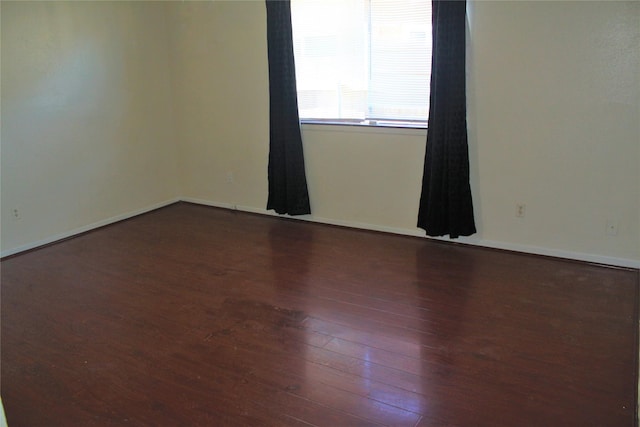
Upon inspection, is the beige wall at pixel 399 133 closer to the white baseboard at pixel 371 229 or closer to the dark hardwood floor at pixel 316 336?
the white baseboard at pixel 371 229

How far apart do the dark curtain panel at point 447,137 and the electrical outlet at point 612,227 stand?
0.88 m

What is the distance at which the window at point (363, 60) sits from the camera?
3.89 metres

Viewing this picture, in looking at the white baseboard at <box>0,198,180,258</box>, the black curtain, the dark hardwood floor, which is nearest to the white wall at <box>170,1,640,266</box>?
the black curtain

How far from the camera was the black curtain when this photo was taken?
430 centimetres

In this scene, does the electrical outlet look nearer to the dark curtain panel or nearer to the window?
the dark curtain panel

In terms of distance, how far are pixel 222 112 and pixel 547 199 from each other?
2980mm

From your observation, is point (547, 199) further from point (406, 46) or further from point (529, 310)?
point (406, 46)

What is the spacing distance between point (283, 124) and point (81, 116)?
1737mm

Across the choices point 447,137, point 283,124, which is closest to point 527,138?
point 447,137

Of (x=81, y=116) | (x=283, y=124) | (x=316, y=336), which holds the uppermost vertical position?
(x=81, y=116)

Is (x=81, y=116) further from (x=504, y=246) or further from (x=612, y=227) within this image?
(x=612, y=227)

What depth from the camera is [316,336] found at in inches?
111

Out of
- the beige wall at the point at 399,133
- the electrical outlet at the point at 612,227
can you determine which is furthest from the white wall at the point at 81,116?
the electrical outlet at the point at 612,227

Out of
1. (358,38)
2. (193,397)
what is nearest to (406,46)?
(358,38)
